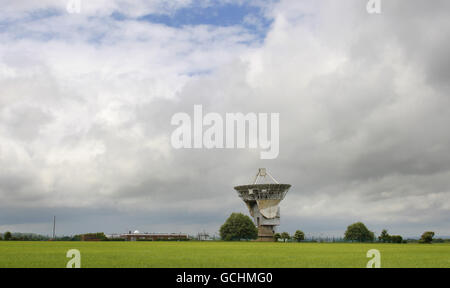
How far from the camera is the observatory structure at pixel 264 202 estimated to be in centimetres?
11800

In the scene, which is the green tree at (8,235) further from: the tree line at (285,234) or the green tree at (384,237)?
the green tree at (384,237)

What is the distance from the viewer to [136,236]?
169500 millimetres

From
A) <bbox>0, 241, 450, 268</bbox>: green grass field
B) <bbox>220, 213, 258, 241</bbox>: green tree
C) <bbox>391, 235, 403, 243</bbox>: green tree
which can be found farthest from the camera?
<bbox>220, 213, 258, 241</bbox>: green tree

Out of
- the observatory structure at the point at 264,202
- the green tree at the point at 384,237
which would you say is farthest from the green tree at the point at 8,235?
the green tree at the point at 384,237

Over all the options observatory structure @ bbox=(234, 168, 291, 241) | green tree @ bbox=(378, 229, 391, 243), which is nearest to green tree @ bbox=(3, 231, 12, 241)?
observatory structure @ bbox=(234, 168, 291, 241)

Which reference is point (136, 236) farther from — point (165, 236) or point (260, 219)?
point (260, 219)

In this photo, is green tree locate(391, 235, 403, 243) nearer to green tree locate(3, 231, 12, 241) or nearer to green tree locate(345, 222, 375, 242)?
green tree locate(345, 222, 375, 242)

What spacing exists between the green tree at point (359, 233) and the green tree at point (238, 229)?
36.2m

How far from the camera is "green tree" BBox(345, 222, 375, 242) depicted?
513ft

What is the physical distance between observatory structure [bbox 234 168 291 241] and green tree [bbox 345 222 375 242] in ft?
157

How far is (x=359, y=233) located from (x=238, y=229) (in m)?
44.8
